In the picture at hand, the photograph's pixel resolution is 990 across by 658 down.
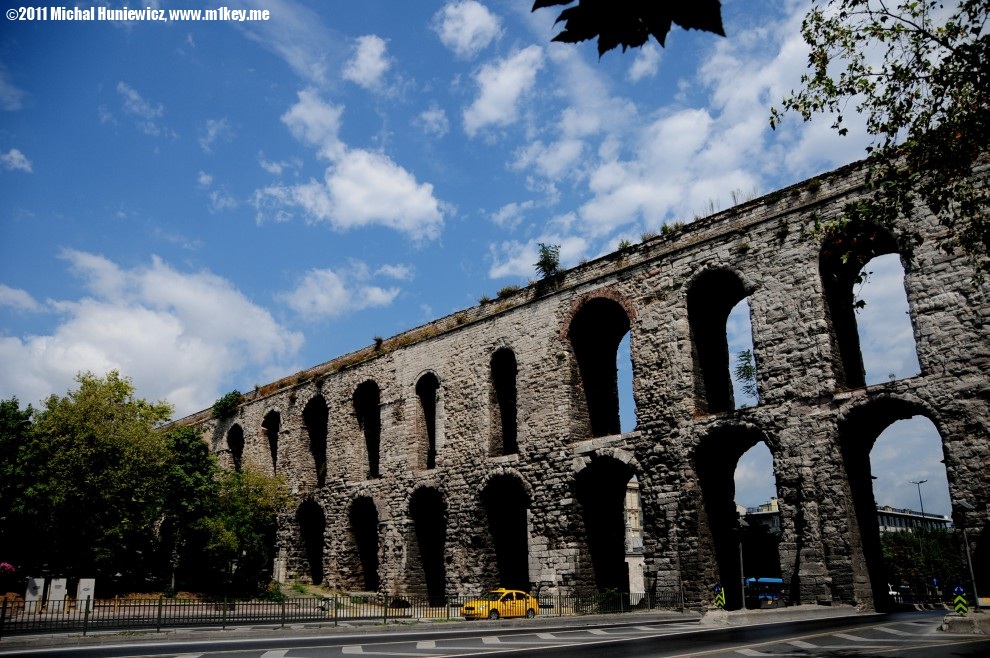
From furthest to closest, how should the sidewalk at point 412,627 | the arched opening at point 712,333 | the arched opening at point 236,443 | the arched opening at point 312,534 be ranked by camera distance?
the arched opening at point 236,443 < the arched opening at point 312,534 < the arched opening at point 712,333 < the sidewalk at point 412,627

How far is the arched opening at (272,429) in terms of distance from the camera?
3562cm

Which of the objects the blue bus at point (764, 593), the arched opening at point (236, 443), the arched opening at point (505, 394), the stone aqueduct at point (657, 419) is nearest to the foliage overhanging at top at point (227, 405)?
the arched opening at point (236, 443)

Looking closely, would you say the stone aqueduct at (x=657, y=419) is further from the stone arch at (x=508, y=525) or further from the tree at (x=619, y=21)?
the tree at (x=619, y=21)

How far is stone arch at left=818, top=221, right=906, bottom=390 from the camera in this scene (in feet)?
61.0

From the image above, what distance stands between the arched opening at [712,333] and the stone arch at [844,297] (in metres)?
2.27

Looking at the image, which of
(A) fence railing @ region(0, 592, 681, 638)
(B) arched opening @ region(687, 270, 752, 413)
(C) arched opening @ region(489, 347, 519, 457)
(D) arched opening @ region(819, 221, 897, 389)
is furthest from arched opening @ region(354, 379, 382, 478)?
(D) arched opening @ region(819, 221, 897, 389)

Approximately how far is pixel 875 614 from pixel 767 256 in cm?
904

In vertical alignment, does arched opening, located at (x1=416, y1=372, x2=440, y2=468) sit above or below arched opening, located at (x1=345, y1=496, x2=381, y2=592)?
above

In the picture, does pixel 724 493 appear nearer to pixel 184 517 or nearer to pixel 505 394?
pixel 505 394

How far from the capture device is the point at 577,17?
9.08ft

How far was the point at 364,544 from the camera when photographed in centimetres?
2988

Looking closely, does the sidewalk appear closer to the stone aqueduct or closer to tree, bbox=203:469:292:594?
the stone aqueduct

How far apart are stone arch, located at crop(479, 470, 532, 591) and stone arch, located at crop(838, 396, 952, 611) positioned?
9.73 meters

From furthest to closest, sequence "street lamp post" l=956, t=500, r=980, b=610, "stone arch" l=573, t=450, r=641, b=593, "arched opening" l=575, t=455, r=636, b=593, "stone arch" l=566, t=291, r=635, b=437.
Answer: "stone arch" l=566, t=291, r=635, b=437, "arched opening" l=575, t=455, r=636, b=593, "stone arch" l=573, t=450, r=641, b=593, "street lamp post" l=956, t=500, r=980, b=610
